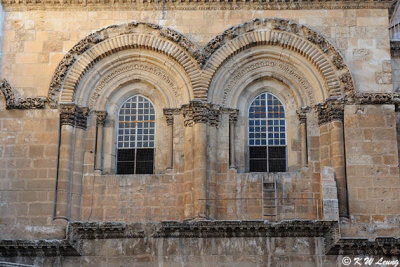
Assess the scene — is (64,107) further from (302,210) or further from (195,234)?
(302,210)

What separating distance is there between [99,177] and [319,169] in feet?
21.3

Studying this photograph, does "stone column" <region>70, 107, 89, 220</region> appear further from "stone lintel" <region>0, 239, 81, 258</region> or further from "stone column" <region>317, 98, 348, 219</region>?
"stone column" <region>317, 98, 348, 219</region>

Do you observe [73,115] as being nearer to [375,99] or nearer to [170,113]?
[170,113]

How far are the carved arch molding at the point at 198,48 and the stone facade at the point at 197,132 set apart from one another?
4 cm

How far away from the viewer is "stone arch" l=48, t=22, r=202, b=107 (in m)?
24.7

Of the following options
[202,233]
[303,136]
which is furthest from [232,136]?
[202,233]

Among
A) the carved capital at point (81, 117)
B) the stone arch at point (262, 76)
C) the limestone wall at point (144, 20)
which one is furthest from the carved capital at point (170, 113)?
the carved capital at point (81, 117)

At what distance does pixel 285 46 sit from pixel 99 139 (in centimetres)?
635

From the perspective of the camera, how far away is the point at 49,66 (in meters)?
25.0

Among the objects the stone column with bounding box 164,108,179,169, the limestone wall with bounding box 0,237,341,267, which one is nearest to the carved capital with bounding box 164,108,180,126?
the stone column with bounding box 164,108,179,169

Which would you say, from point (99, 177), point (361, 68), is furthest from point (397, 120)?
point (99, 177)

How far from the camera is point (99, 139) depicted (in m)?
24.8

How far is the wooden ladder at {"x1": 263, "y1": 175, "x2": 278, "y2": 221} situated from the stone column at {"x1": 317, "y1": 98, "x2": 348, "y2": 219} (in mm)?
1642

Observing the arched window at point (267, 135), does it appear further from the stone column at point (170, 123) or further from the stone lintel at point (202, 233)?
the stone lintel at point (202, 233)
